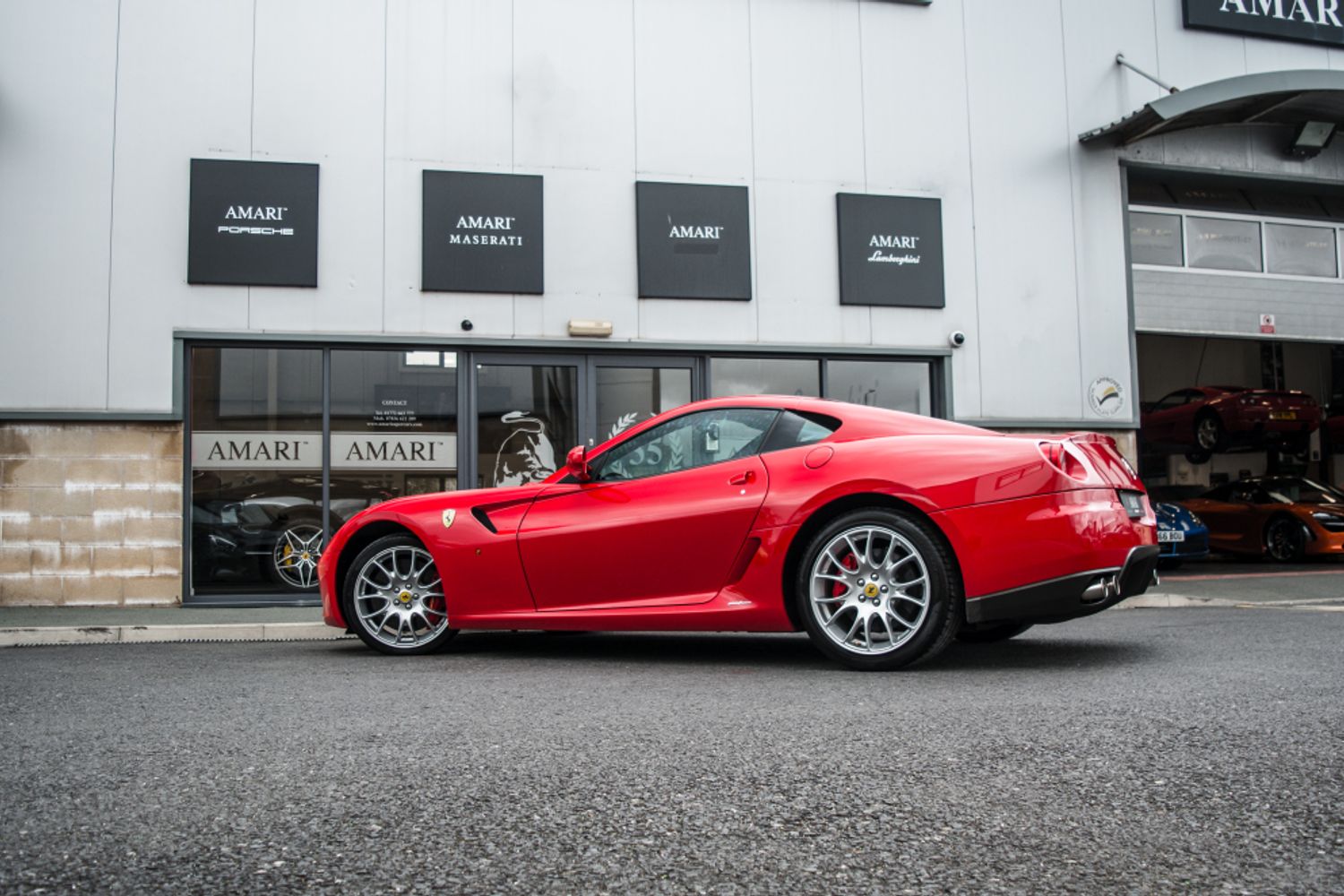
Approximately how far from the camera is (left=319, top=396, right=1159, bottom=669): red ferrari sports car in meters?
4.75

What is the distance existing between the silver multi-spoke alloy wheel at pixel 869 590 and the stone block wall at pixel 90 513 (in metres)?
7.75

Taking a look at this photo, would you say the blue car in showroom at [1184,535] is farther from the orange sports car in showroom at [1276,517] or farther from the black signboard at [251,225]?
the black signboard at [251,225]

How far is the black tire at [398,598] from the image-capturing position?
19.9ft

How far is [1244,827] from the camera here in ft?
7.70

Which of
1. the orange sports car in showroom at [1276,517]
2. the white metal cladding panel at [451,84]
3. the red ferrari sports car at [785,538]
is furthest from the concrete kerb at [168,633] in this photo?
the orange sports car in showroom at [1276,517]

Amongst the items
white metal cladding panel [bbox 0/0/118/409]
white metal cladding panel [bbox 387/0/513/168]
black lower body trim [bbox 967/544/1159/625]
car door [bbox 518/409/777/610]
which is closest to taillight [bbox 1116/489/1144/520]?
black lower body trim [bbox 967/544/1159/625]

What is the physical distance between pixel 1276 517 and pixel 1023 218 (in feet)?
27.8

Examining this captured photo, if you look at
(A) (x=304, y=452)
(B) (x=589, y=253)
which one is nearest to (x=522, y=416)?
(B) (x=589, y=253)

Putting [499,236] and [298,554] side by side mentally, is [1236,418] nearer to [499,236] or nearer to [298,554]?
[499,236]

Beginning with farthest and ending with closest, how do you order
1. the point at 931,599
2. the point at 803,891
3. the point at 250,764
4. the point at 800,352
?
the point at 800,352 → the point at 931,599 → the point at 250,764 → the point at 803,891

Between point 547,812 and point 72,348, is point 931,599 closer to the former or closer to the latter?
point 547,812

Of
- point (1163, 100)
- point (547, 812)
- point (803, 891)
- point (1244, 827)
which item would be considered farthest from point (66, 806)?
point (1163, 100)

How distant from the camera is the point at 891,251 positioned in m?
12.1

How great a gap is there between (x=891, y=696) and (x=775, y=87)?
9354 millimetres
